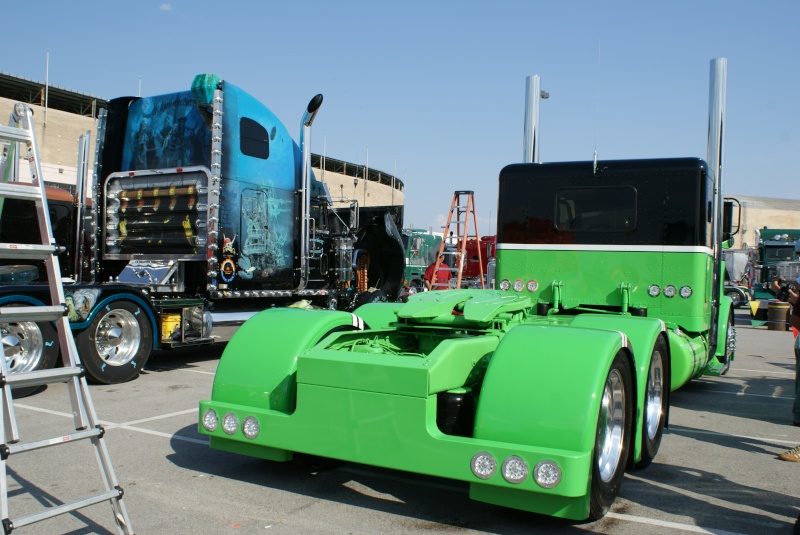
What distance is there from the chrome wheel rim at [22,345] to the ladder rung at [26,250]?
14.3 feet

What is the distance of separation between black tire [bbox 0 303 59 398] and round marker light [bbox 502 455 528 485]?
5.71m

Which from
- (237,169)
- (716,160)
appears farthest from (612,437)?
(237,169)

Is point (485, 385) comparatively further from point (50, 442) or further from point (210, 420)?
point (50, 442)

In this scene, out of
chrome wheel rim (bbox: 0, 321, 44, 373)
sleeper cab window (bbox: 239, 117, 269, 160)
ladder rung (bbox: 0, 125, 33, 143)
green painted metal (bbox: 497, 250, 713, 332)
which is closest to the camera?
ladder rung (bbox: 0, 125, 33, 143)

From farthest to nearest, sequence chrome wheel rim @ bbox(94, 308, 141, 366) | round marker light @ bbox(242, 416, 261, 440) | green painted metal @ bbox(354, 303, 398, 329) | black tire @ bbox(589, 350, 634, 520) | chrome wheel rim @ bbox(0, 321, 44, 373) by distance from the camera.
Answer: chrome wheel rim @ bbox(94, 308, 141, 366), chrome wheel rim @ bbox(0, 321, 44, 373), green painted metal @ bbox(354, 303, 398, 329), round marker light @ bbox(242, 416, 261, 440), black tire @ bbox(589, 350, 634, 520)

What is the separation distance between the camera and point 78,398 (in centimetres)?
→ 346

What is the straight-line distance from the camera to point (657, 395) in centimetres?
536

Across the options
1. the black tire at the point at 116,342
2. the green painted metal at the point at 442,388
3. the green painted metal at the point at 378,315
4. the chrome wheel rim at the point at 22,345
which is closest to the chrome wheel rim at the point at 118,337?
the black tire at the point at 116,342

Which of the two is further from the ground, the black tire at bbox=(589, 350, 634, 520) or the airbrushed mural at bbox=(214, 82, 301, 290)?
the airbrushed mural at bbox=(214, 82, 301, 290)

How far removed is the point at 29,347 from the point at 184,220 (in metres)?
2.79

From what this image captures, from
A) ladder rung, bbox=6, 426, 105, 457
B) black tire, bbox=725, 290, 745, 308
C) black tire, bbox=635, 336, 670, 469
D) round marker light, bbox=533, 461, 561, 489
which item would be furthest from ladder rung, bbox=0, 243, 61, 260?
black tire, bbox=725, 290, 745, 308

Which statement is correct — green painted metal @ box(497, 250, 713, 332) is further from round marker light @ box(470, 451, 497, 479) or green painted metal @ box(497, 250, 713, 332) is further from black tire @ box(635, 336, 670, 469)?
round marker light @ box(470, 451, 497, 479)

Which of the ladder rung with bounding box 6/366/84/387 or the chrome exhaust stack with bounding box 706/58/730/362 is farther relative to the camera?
the chrome exhaust stack with bounding box 706/58/730/362

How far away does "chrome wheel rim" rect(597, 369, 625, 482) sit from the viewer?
384 centimetres
